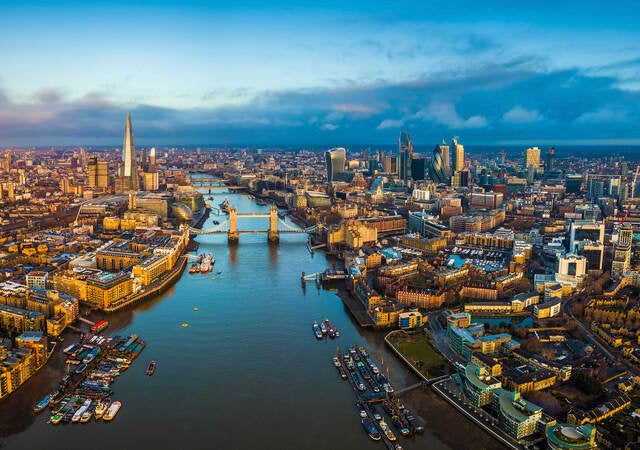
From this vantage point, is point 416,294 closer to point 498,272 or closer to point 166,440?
point 498,272

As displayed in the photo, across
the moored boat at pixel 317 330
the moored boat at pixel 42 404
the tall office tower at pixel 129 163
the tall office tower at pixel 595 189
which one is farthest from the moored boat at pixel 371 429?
the tall office tower at pixel 129 163

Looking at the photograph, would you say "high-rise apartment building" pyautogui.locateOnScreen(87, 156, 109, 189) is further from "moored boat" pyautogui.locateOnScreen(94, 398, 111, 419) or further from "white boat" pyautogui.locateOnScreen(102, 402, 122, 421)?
"white boat" pyautogui.locateOnScreen(102, 402, 122, 421)

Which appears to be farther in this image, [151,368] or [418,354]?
[418,354]

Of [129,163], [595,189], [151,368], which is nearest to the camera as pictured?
[151,368]

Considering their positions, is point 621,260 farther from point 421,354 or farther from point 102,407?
point 102,407

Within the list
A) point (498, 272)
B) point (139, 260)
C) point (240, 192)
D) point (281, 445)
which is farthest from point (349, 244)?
point (240, 192)

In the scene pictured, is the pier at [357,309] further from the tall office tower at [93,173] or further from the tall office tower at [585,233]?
the tall office tower at [93,173]

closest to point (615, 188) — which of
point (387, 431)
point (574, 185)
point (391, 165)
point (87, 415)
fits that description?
point (574, 185)
